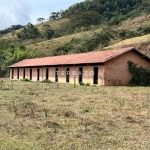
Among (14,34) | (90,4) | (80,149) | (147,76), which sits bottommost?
(80,149)

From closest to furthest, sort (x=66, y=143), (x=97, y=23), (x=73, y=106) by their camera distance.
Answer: (x=66, y=143) < (x=73, y=106) < (x=97, y=23)

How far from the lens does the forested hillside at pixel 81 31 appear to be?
56969 millimetres

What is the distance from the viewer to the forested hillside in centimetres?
5697

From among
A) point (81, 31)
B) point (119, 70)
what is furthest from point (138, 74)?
point (81, 31)

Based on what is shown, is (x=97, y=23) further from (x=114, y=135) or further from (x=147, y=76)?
(x=114, y=135)

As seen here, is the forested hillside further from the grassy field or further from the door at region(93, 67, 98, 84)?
the grassy field

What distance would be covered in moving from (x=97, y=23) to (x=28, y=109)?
285 ft

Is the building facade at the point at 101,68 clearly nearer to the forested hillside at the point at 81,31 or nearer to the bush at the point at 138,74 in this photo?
the bush at the point at 138,74

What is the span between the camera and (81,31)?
8938cm

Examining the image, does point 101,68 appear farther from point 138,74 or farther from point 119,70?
point 138,74

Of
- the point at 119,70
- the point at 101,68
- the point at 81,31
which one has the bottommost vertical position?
the point at 119,70

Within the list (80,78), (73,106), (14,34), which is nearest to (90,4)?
(14,34)

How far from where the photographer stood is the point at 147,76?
2888cm

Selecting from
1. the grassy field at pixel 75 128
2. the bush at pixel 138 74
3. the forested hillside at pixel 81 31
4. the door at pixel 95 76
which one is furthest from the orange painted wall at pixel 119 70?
the forested hillside at pixel 81 31
